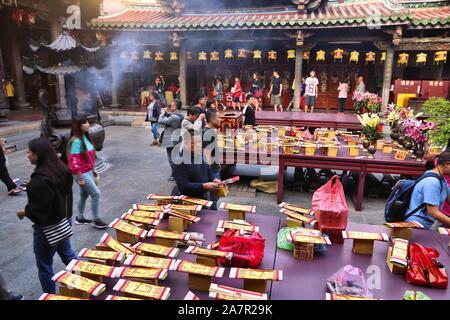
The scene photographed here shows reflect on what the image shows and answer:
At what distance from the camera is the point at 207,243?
2.70m

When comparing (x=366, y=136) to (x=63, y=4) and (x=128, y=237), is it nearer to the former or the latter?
(x=128, y=237)

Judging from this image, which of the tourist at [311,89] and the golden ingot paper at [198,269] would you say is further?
the tourist at [311,89]

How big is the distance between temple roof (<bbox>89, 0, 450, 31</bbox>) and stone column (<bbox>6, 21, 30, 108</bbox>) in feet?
11.7

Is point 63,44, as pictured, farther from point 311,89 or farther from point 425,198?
point 311,89

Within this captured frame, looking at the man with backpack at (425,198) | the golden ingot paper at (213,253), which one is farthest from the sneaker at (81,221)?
the man with backpack at (425,198)

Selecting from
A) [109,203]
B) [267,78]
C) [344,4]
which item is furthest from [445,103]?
[267,78]

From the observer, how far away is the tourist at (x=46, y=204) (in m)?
2.96

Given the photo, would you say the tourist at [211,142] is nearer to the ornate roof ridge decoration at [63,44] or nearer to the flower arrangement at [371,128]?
the flower arrangement at [371,128]

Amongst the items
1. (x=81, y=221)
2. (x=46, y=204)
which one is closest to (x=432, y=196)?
(x=46, y=204)

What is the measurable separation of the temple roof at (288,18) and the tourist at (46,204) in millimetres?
10624

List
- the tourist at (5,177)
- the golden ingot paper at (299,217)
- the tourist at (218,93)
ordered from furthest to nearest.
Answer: the tourist at (218,93) < the tourist at (5,177) < the golden ingot paper at (299,217)

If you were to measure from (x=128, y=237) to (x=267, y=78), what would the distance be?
14.1 meters

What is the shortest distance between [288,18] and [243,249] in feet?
38.9
